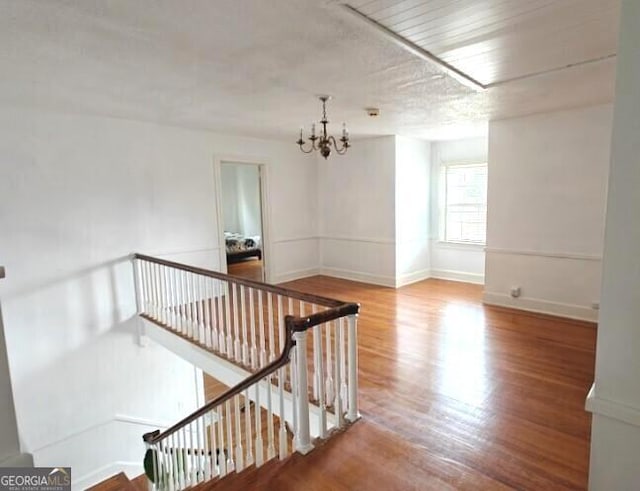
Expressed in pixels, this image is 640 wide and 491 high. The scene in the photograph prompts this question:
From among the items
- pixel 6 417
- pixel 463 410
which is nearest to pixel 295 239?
pixel 463 410

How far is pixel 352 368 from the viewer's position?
248cm

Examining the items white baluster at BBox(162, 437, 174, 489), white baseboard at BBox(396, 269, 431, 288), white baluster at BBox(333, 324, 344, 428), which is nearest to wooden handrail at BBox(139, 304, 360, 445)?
white baluster at BBox(333, 324, 344, 428)

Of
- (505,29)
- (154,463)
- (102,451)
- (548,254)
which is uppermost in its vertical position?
(505,29)

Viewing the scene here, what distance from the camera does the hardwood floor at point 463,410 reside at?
79.5 inches

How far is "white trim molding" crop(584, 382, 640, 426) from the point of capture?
147 cm

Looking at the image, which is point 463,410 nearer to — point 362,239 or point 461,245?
point 362,239

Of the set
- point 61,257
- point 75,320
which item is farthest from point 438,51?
point 75,320

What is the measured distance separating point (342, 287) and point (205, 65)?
4299 mm

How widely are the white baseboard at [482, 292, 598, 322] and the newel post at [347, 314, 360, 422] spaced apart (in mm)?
3328

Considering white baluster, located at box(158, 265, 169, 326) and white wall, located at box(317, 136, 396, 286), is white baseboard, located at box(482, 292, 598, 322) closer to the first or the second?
white wall, located at box(317, 136, 396, 286)

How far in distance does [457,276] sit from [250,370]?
4.60 meters

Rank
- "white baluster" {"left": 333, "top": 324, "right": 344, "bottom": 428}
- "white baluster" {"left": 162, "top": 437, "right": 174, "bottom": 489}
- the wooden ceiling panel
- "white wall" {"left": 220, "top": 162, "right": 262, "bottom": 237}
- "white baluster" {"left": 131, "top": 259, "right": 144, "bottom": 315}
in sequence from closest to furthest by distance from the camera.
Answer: the wooden ceiling panel < "white baluster" {"left": 333, "top": 324, "right": 344, "bottom": 428} < "white baluster" {"left": 162, "top": 437, "right": 174, "bottom": 489} < "white baluster" {"left": 131, "top": 259, "right": 144, "bottom": 315} < "white wall" {"left": 220, "top": 162, "right": 262, "bottom": 237}

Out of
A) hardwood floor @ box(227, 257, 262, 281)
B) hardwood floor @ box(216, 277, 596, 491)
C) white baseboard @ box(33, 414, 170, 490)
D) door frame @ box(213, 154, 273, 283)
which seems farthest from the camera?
hardwood floor @ box(227, 257, 262, 281)

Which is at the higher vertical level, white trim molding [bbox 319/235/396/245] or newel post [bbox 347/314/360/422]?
white trim molding [bbox 319/235/396/245]
